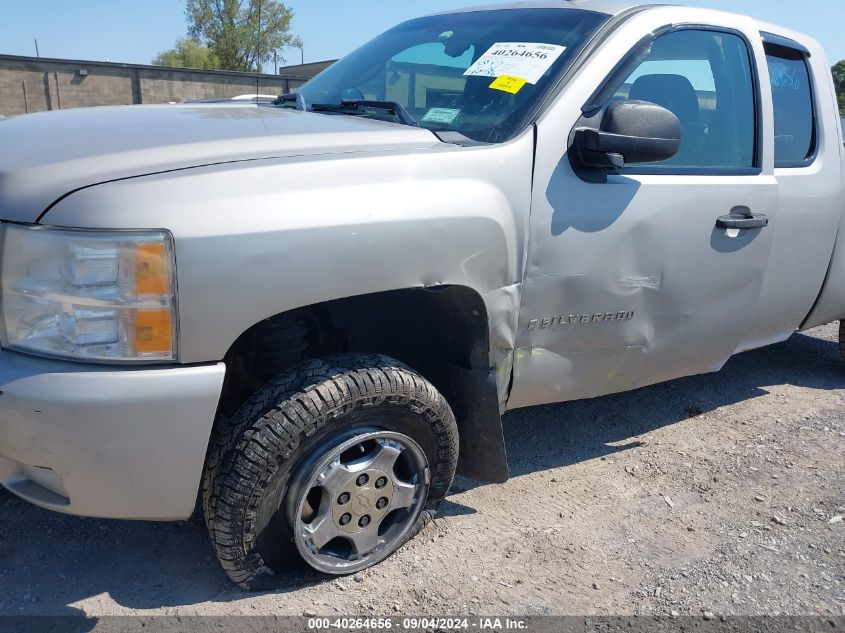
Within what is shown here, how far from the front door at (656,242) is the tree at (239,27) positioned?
2153 inches

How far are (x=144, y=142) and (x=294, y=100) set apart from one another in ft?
4.36

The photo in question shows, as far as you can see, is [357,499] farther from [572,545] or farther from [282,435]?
[572,545]

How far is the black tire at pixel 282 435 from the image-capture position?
2096 mm

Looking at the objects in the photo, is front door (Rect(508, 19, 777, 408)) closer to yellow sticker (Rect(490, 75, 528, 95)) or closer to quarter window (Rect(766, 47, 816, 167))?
yellow sticker (Rect(490, 75, 528, 95))

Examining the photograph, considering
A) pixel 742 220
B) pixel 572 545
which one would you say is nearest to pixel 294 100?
pixel 742 220

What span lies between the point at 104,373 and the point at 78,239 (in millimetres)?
330

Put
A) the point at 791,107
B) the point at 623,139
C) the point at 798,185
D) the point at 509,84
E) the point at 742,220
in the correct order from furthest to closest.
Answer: the point at 791,107
the point at 798,185
the point at 742,220
the point at 509,84
the point at 623,139

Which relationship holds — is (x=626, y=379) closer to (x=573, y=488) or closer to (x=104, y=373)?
(x=573, y=488)

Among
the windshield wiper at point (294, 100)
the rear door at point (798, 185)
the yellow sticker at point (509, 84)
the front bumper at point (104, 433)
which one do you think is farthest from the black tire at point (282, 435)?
the rear door at point (798, 185)

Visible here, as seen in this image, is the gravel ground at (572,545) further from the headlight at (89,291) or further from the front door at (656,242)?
the headlight at (89,291)

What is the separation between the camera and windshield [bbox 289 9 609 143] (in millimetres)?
2598

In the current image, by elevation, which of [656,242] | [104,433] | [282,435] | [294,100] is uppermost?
[294,100]

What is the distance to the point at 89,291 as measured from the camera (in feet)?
5.88

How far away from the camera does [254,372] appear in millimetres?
2416
